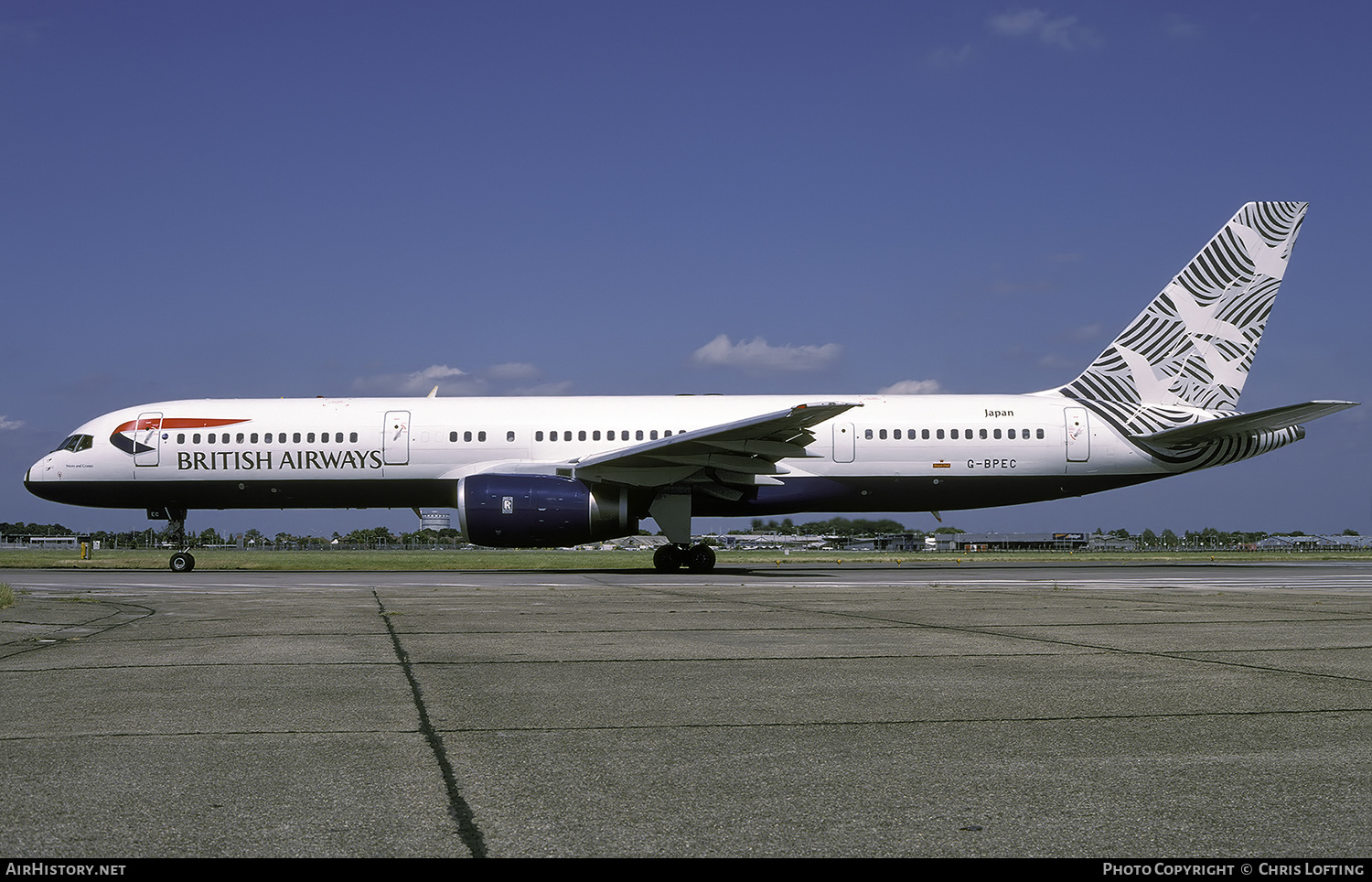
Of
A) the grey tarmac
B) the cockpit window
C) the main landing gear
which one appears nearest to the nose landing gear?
the cockpit window

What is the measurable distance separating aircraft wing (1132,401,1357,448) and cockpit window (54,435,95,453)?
23714 mm

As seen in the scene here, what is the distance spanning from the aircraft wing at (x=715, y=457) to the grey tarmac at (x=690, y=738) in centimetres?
1060

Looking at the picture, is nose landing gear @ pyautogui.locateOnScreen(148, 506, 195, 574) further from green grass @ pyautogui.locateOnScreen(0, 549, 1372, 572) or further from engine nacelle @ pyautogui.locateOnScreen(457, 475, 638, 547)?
engine nacelle @ pyautogui.locateOnScreen(457, 475, 638, 547)

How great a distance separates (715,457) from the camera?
2109cm

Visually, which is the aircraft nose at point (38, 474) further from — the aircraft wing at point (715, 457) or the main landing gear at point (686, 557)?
the main landing gear at point (686, 557)

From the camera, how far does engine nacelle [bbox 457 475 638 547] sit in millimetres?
20344

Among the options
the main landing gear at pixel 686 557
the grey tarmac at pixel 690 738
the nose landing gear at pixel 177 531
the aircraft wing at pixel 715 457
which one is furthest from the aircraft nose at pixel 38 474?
the grey tarmac at pixel 690 738

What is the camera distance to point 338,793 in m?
3.44

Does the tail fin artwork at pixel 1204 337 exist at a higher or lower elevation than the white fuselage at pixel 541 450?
higher

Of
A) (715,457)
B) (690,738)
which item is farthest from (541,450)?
(690,738)

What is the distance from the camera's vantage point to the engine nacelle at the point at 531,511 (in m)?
20.3

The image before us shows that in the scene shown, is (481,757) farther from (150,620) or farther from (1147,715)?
(150,620)

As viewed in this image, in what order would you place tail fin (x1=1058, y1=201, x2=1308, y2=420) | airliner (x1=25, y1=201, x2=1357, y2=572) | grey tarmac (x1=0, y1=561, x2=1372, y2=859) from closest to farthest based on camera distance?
grey tarmac (x1=0, y1=561, x2=1372, y2=859), airliner (x1=25, y1=201, x2=1357, y2=572), tail fin (x1=1058, y1=201, x2=1308, y2=420)
